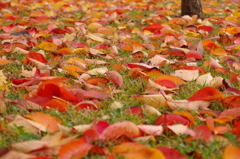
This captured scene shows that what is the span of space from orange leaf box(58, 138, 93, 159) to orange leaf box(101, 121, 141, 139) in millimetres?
118

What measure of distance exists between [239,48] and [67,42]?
1573 millimetres

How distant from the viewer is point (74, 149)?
128 cm

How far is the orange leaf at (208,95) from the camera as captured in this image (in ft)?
5.83

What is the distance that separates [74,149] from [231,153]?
603 millimetres

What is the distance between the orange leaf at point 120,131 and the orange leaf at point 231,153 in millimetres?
376

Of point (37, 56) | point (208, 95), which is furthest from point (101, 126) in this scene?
point (37, 56)

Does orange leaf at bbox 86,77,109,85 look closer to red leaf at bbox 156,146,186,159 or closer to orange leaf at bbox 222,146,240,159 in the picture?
red leaf at bbox 156,146,186,159

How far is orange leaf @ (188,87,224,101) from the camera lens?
1.78m

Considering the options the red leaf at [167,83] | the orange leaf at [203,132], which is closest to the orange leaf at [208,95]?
the red leaf at [167,83]

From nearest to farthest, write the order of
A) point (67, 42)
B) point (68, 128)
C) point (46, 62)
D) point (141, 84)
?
1. point (68, 128)
2. point (141, 84)
3. point (46, 62)
4. point (67, 42)

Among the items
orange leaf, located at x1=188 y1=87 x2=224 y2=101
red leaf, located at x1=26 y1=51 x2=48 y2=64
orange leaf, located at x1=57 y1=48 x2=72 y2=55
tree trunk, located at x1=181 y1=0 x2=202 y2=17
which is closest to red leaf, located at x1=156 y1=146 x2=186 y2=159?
orange leaf, located at x1=188 y1=87 x2=224 y2=101

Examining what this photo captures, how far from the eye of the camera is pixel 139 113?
1.71 m

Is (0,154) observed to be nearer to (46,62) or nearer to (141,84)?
(141,84)

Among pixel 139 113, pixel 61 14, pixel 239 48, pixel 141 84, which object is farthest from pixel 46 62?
pixel 61 14
